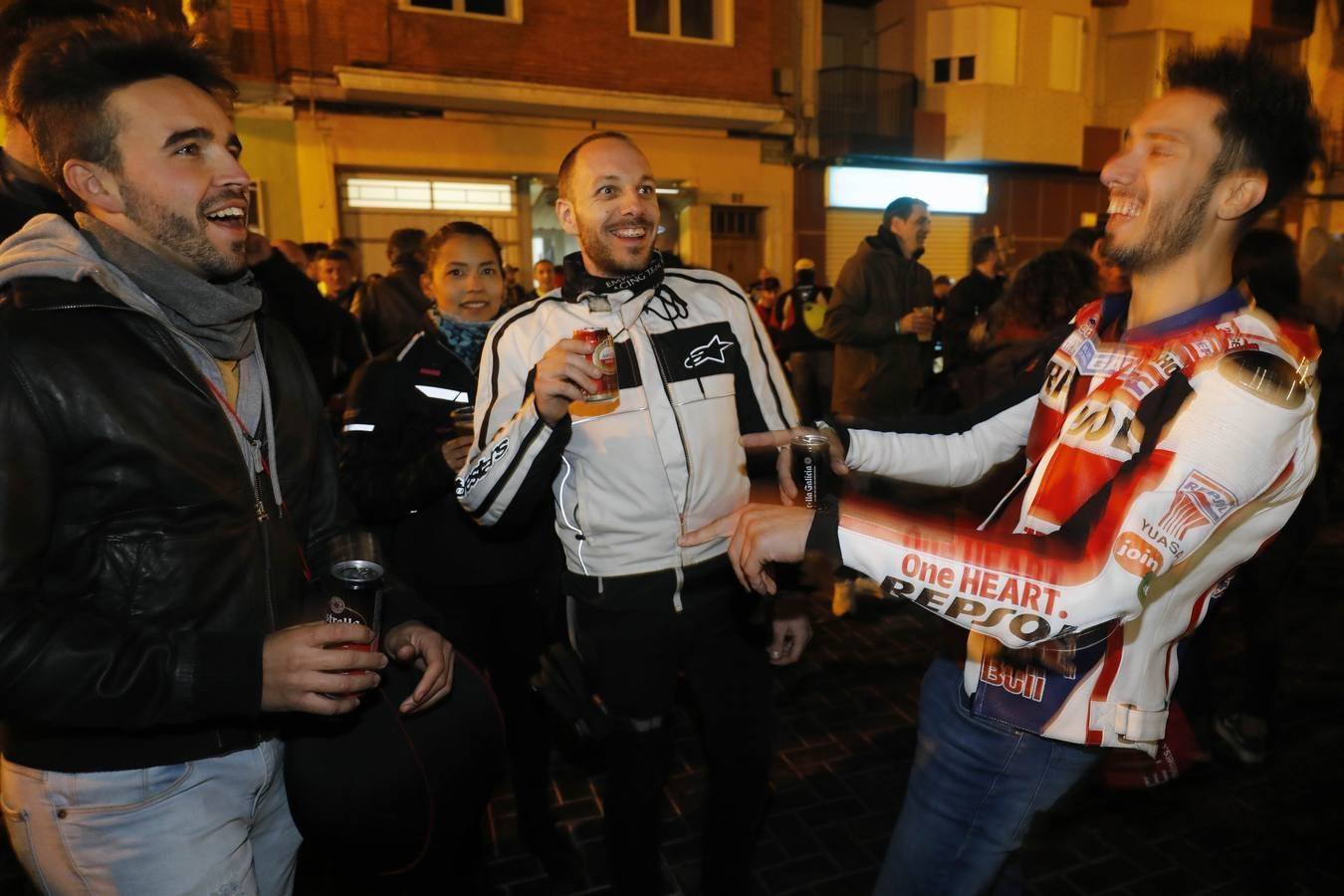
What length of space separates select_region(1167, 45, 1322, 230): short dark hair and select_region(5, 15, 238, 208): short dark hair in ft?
7.88

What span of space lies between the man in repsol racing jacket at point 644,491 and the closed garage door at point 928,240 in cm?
1746

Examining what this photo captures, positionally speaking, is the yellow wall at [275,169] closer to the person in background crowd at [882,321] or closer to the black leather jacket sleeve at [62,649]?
the person in background crowd at [882,321]

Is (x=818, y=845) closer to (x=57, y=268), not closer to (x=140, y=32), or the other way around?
(x=57, y=268)

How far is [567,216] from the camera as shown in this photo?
3.04m

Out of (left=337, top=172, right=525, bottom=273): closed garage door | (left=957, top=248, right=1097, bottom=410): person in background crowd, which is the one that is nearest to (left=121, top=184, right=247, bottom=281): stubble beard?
(left=957, top=248, right=1097, bottom=410): person in background crowd

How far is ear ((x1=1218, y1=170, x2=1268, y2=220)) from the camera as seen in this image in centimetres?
184

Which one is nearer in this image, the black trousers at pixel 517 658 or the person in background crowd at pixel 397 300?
the black trousers at pixel 517 658

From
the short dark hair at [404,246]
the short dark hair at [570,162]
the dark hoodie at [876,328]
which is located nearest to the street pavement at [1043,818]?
the dark hoodie at [876,328]

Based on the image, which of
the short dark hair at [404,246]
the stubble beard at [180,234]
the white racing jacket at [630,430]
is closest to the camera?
the stubble beard at [180,234]

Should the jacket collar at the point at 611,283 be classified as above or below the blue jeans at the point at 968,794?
above

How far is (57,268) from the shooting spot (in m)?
1.61

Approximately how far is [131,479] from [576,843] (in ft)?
8.71

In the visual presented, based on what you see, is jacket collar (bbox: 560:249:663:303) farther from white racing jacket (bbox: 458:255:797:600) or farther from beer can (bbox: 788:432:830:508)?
beer can (bbox: 788:432:830:508)

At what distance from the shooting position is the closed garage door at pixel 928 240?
65.9 ft
